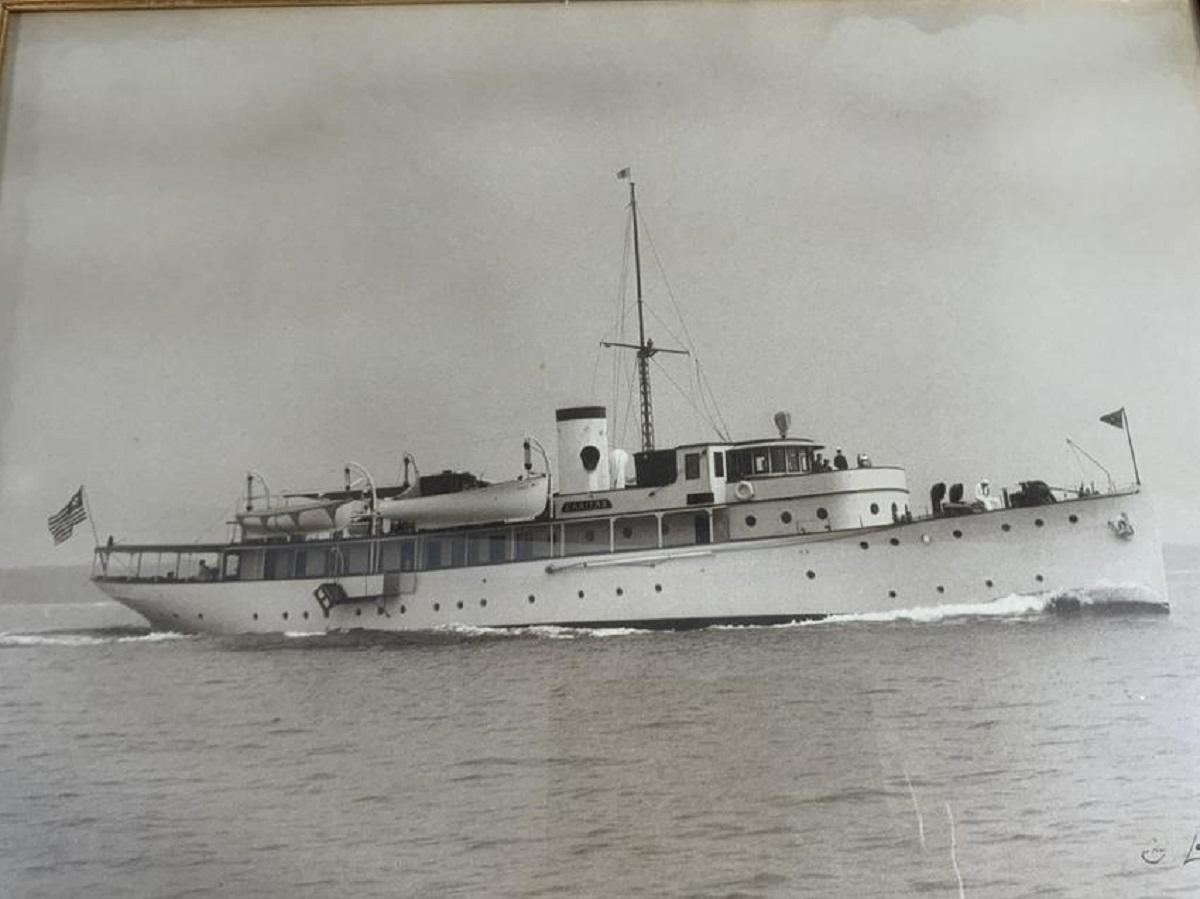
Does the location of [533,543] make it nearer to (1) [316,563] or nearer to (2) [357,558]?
(2) [357,558]

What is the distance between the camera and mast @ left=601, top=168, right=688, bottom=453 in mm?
2605

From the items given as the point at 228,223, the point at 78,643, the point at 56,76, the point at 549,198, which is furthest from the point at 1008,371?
the point at 56,76

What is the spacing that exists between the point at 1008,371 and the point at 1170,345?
0.49m

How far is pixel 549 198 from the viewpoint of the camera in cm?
279

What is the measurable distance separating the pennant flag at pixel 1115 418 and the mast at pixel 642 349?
3.91 ft

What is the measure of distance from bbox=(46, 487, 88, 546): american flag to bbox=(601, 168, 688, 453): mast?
4.90 feet

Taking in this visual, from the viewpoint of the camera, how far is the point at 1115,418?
2.60m

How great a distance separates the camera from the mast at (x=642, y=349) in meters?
2.61

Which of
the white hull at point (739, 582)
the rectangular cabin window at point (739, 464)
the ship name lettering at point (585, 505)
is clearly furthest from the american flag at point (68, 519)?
the rectangular cabin window at point (739, 464)

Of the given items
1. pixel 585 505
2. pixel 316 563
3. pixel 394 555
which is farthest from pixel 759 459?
pixel 316 563

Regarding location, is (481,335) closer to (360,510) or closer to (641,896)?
(360,510)

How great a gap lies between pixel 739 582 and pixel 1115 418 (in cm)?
117
